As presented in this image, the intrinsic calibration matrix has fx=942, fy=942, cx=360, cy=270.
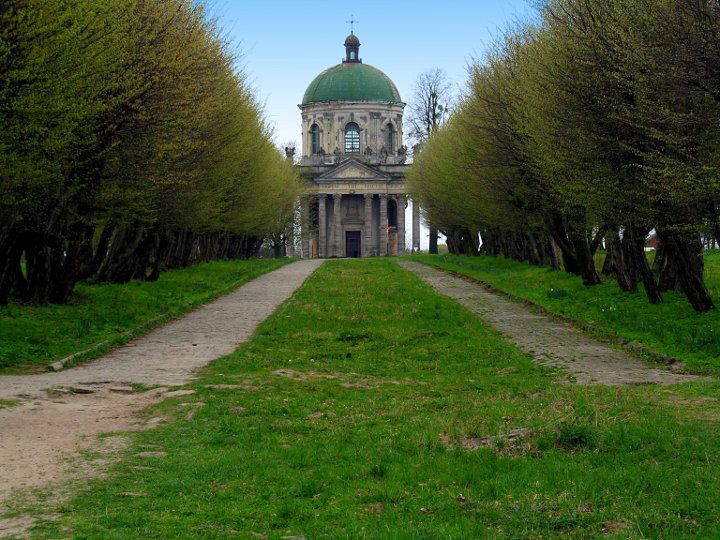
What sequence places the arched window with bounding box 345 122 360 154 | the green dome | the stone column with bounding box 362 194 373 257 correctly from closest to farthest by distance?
the stone column with bounding box 362 194 373 257 < the green dome < the arched window with bounding box 345 122 360 154

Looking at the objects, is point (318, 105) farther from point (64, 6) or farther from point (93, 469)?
point (93, 469)

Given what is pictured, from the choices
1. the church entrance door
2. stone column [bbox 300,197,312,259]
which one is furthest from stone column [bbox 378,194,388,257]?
stone column [bbox 300,197,312,259]

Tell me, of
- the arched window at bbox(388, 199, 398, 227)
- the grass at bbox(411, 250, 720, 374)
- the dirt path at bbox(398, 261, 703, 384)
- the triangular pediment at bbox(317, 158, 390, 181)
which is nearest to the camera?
the dirt path at bbox(398, 261, 703, 384)

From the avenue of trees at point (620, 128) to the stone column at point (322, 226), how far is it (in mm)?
80285

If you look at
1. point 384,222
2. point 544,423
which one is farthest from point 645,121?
point 384,222

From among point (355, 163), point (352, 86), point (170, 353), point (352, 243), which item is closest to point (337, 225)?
point (352, 243)

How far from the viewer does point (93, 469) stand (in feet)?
29.7

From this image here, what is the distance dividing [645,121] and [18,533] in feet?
54.0

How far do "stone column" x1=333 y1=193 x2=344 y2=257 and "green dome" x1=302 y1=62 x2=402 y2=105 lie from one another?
42.2 feet

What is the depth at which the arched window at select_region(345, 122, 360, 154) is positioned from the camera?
392ft

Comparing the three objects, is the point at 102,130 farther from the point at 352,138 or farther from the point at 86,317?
the point at 352,138

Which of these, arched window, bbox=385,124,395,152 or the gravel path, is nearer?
the gravel path

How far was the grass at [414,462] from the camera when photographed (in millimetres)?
7258

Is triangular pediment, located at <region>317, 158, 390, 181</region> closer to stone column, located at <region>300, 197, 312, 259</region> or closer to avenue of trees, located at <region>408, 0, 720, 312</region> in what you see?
stone column, located at <region>300, 197, 312, 259</region>
